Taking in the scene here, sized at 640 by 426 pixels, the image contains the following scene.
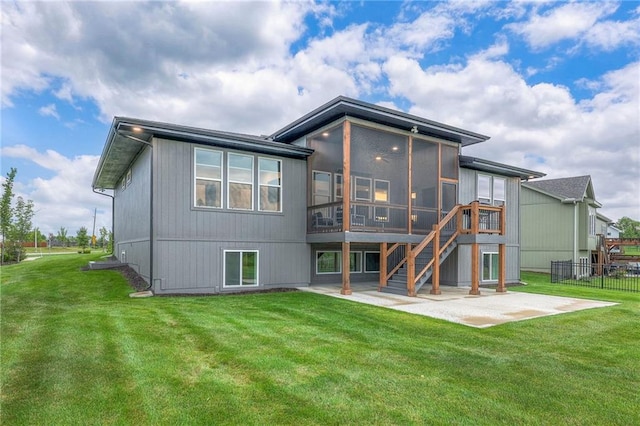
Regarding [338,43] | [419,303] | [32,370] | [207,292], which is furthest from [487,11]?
[32,370]

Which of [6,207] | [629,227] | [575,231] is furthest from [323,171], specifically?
[629,227]

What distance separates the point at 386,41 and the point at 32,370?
1835 cm

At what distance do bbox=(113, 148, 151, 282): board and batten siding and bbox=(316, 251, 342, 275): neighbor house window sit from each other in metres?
5.84

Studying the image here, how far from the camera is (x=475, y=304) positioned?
946 cm

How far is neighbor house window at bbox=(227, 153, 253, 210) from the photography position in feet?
36.3

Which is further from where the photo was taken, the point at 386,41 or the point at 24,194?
the point at 24,194

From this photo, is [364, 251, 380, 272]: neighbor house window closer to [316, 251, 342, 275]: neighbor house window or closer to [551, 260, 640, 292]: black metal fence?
[316, 251, 342, 275]: neighbor house window

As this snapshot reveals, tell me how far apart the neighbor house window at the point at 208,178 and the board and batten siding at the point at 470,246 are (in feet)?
31.0

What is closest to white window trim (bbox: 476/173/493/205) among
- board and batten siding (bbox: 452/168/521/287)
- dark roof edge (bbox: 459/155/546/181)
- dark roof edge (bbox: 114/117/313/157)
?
board and batten siding (bbox: 452/168/521/287)

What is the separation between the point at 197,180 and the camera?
10.5 m

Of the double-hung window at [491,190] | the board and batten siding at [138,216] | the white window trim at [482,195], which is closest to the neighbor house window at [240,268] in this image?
the board and batten siding at [138,216]

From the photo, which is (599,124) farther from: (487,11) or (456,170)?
(456,170)

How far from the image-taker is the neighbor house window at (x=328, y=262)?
1351 centimetres

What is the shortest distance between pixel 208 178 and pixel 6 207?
1849 cm
